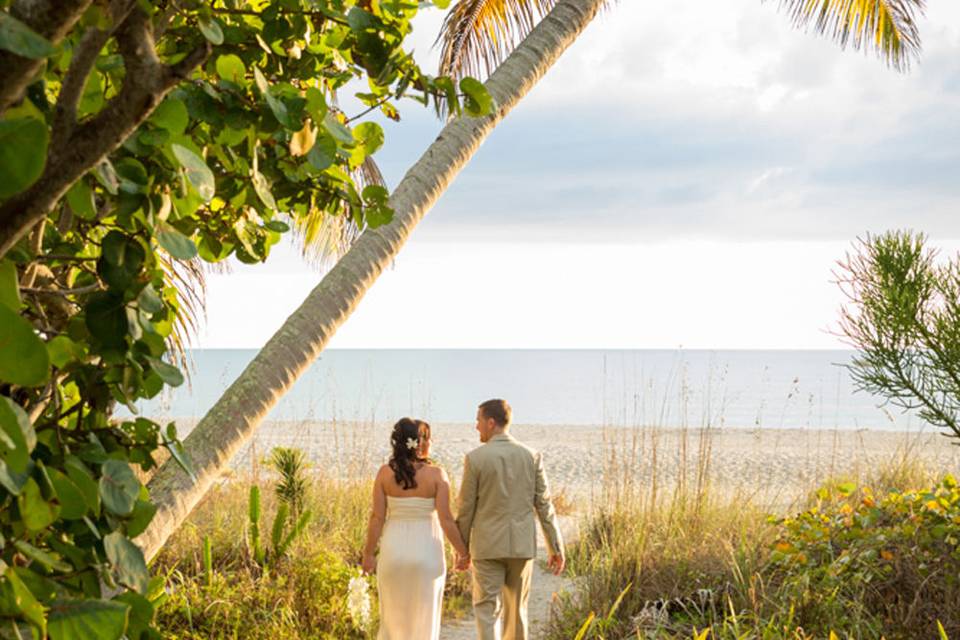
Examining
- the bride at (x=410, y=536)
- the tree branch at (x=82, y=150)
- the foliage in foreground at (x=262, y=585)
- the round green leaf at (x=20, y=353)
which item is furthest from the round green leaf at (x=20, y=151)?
the bride at (x=410, y=536)

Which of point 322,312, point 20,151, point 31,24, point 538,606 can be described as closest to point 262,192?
point 31,24

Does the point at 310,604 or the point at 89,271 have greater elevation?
the point at 89,271

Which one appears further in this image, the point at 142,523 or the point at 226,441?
the point at 226,441

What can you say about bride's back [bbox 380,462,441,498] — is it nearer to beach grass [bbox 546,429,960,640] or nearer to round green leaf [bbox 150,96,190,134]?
beach grass [bbox 546,429,960,640]

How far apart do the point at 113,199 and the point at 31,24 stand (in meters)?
0.38

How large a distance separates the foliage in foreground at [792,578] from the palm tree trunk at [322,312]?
98.4 inches

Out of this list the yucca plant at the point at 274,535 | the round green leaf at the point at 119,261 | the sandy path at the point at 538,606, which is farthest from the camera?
the sandy path at the point at 538,606

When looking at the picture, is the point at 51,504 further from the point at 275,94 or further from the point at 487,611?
the point at 487,611

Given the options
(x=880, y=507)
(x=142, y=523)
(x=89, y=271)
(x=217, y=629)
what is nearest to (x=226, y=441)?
(x=89, y=271)

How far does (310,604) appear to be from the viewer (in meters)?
6.87

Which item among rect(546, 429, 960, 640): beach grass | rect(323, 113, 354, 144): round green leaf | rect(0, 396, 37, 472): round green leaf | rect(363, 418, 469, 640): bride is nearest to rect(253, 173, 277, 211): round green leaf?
rect(323, 113, 354, 144): round green leaf

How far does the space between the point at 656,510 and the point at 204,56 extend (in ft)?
25.2

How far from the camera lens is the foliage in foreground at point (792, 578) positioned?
579 cm

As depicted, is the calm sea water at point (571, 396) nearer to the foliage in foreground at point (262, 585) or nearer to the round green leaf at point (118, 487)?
the foliage in foreground at point (262, 585)
